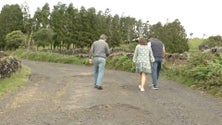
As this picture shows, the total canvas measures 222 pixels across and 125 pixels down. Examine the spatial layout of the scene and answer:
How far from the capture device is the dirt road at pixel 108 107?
920 cm

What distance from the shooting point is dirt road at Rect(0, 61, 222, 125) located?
920 centimetres

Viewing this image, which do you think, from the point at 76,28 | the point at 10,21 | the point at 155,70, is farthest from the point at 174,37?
the point at 155,70

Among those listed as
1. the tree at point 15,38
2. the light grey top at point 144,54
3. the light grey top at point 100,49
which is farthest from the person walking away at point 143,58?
the tree at point 15,38

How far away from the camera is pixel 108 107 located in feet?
34.8

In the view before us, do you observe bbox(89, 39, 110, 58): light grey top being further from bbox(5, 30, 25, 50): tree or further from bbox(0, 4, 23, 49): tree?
bbox(0, 4, 23, 49): tree

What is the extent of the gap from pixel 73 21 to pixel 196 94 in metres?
39.4

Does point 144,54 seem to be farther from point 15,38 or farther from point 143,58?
point 15,38

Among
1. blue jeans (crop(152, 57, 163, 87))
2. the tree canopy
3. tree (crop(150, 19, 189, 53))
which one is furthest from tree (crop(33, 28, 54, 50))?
blue jeans (crop(152, 57, 163, 87))

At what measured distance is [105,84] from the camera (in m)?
16.2

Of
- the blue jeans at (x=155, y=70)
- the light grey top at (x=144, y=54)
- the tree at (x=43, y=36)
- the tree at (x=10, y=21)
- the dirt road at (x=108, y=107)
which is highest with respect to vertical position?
the tree at (x=10, y=21)

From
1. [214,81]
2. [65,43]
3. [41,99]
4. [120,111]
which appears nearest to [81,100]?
[41,99]

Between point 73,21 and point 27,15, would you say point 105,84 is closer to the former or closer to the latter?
point 73,21

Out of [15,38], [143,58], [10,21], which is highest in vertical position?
[10,21]

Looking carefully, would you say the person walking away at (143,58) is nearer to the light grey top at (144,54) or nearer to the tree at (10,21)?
the light grey top at (144,54)
